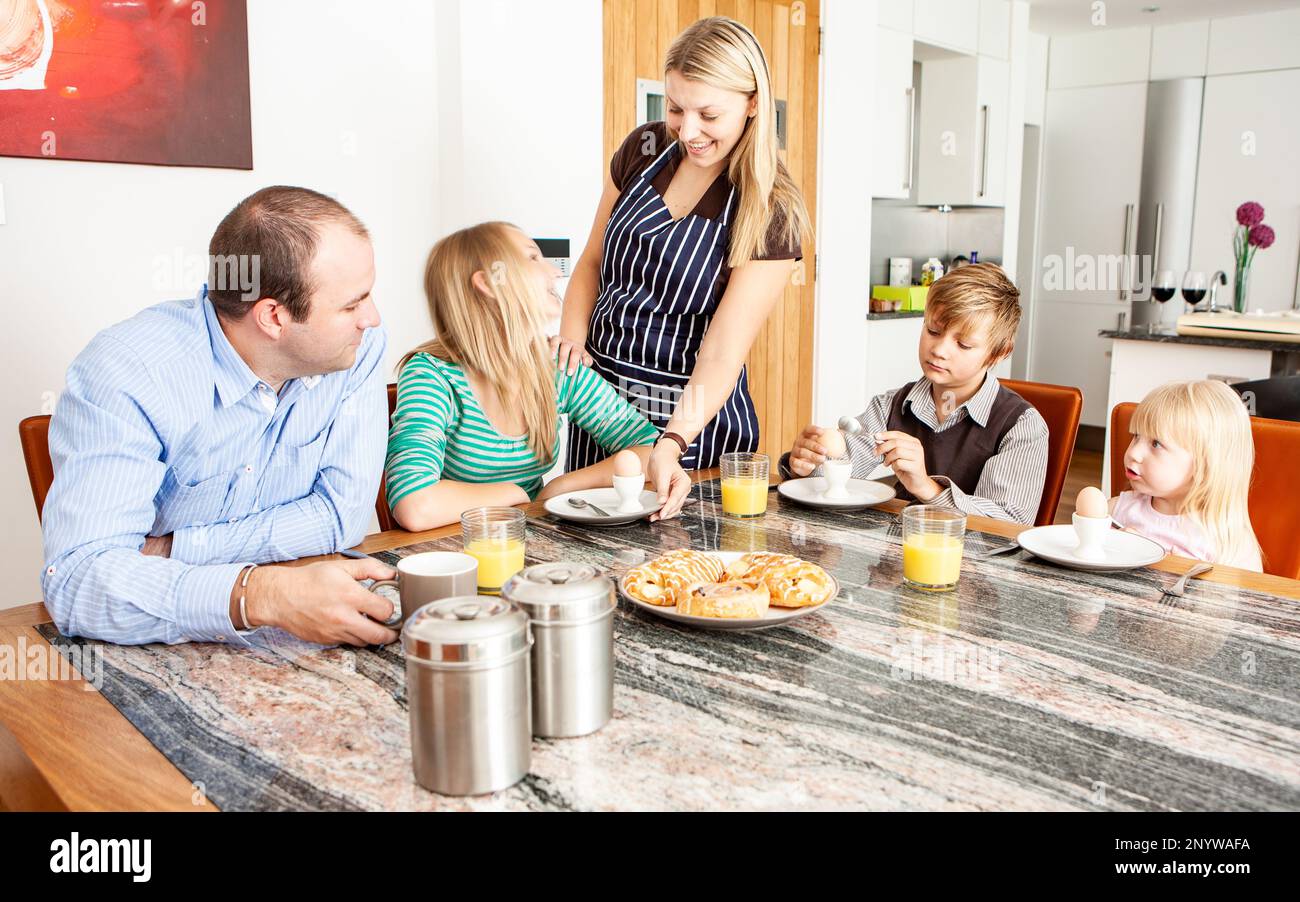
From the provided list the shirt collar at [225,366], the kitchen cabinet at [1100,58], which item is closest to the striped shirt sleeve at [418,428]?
the shirt collar at [225,366]

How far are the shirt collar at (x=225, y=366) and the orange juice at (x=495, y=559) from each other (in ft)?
1.30

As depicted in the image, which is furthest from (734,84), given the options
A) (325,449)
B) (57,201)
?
(57,201)

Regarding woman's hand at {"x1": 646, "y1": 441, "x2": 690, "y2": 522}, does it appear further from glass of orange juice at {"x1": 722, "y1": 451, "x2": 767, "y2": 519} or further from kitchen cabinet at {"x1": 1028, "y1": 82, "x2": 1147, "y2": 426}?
kitchen cabinet at {"x1": 1028, "y1": 82, "x2": 1147, "y2": 426}

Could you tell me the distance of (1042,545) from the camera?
1.49 metres

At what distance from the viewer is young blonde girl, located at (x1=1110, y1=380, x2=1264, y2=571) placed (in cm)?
170

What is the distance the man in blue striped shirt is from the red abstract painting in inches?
53.0

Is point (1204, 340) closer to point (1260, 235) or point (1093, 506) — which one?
point (1260, 235)

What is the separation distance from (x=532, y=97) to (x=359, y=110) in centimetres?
57

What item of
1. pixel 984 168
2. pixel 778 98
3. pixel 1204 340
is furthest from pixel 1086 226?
pixel 778 98

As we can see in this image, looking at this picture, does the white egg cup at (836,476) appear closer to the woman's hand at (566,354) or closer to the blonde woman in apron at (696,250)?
the blonde woman in apron at (696,250)

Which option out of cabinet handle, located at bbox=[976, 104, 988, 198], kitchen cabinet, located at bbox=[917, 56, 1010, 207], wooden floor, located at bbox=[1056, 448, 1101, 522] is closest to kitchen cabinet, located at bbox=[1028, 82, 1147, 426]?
wooden floor, located at bbox=[1056, 448, 1101, 522]

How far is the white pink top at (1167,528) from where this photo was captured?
5.53 ft

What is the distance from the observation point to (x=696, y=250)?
209 centimetres

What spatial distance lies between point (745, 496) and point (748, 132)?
764 mm
